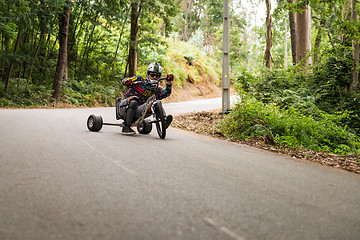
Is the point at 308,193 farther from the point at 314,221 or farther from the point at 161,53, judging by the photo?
the point at 161,53

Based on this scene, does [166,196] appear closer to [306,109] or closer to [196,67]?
[306,109]

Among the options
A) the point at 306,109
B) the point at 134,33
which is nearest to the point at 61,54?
the point at 134,33

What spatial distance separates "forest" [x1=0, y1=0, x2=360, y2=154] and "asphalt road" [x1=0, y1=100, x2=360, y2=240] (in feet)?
12.8

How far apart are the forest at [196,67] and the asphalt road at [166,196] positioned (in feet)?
12.8

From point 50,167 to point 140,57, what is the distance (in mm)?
24015

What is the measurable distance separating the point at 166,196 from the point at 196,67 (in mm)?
35912

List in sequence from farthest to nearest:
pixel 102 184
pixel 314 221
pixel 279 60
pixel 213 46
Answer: pixel 213 46 → pixel 279 60 → pixel 102 184 → pixel 314 221

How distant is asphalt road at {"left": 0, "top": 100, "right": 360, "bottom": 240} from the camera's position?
2.88 metres

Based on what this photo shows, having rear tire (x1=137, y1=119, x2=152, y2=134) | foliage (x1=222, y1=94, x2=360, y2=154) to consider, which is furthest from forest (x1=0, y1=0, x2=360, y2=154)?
rear tire (x1=137, y1=119, x2=152, y2=134)

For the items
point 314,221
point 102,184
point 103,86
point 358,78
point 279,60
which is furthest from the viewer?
point 279,60

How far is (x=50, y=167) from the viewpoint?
495 cm

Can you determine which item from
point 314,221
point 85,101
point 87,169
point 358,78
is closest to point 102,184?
point 87,169

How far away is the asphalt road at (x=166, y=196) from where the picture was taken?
288 centimetres

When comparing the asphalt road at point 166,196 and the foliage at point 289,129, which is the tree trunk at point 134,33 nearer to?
the foliage at point 289,129
